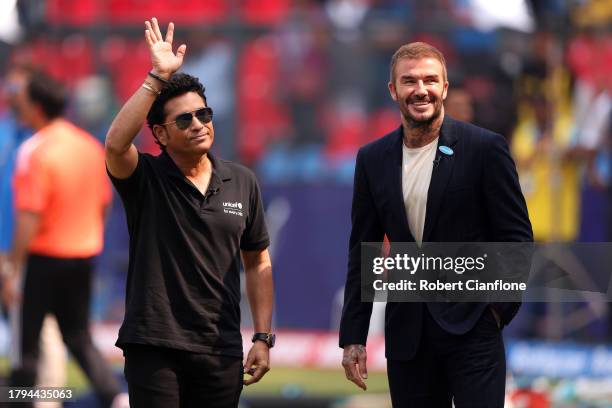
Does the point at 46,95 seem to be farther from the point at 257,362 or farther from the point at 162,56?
the point at 257,362

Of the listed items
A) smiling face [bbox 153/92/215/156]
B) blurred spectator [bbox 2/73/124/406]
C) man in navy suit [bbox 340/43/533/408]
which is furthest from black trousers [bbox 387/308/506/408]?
blurred spectator [bbox 2/73/124/406]

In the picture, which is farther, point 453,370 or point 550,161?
point 550,161

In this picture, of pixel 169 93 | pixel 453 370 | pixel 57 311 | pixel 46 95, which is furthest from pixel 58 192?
pixel 453 370

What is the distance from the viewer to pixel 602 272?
5.86 m

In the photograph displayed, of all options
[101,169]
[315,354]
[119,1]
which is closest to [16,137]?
[119,1]

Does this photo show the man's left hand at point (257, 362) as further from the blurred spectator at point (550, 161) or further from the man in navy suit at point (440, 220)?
the blurred spectator at point (550, 161)

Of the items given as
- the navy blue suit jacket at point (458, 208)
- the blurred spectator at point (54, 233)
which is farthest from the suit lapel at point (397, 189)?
the blurred spectator at point (54, 233)

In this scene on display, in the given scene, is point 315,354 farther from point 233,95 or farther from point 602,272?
point 602,272

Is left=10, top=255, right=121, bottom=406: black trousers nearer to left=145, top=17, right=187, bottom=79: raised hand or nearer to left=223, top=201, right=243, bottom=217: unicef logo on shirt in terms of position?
left=223, top=201, right=243, bottom=217: unicef logo on shirt

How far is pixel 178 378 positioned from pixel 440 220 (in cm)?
120

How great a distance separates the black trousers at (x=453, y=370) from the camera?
4891 millimetres

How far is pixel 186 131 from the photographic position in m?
5.13

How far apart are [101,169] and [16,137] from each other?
240cm

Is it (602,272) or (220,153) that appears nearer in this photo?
(602,272)
